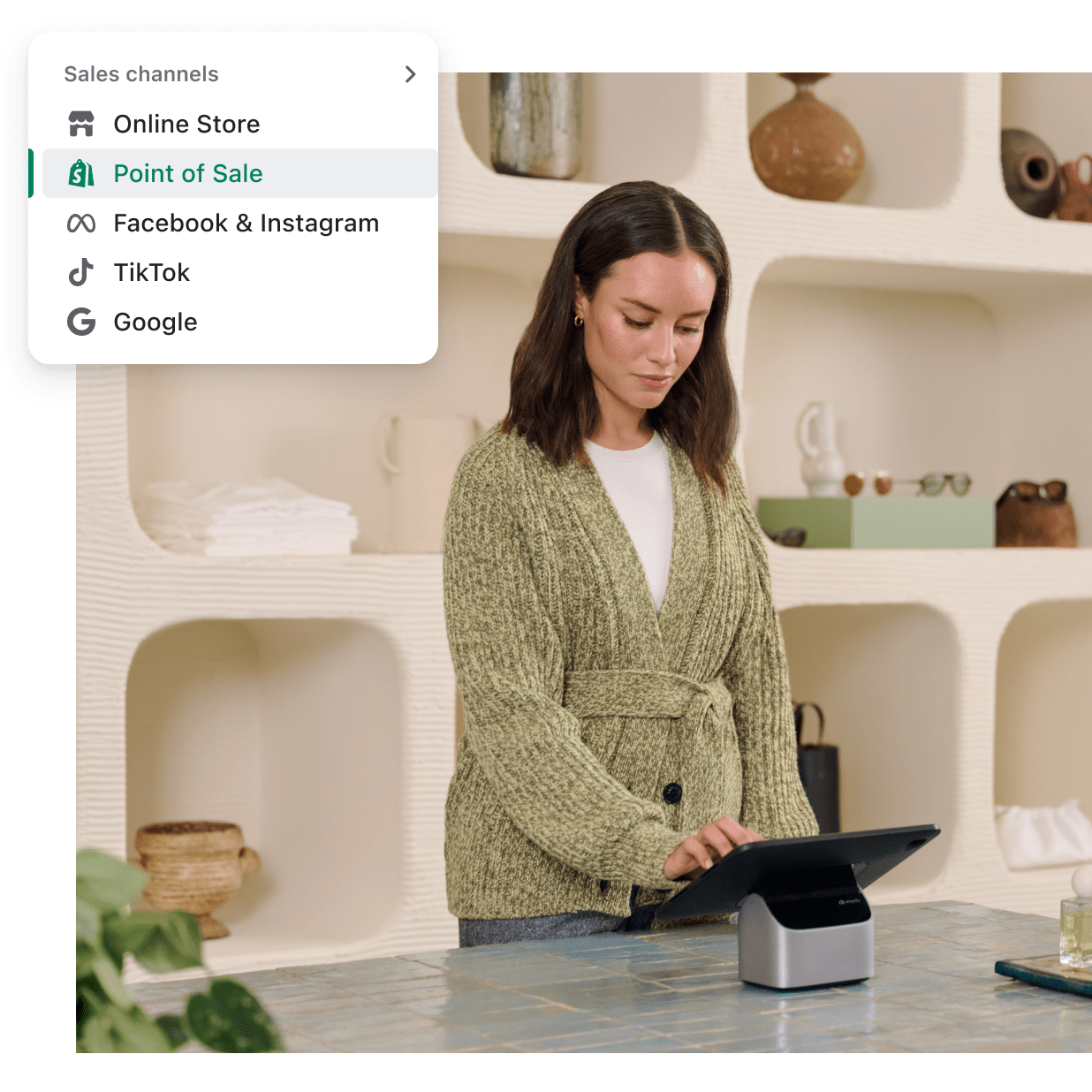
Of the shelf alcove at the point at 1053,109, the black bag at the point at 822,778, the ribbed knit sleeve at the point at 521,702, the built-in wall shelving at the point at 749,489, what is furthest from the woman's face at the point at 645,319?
the shelf alcove at the point at 1053,109

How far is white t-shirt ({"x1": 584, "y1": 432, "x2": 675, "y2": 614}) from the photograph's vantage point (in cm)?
130

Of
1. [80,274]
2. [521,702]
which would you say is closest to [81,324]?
[80,274]

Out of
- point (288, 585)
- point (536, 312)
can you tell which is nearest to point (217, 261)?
point (536, 312)

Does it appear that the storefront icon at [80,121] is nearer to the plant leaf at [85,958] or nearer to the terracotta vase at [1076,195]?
the plant leaf at [85,958]

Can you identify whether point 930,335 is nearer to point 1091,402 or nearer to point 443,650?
point 1091,402

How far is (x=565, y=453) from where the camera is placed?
1287 millimetres

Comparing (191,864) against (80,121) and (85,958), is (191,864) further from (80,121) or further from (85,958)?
(85,958)

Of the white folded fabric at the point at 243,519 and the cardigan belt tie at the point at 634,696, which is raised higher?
the white folded fabric at the point at 243,519

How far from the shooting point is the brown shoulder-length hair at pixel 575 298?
128 cm

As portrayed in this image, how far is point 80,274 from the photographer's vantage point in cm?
102

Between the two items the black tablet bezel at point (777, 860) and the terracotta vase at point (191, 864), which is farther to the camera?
the terracotta vase at point (191, 864)

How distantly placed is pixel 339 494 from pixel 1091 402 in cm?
133

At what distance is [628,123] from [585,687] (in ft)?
4.67

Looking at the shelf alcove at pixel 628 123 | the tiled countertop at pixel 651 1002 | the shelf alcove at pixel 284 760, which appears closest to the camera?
the tiled countertop at pixel 651 1002
